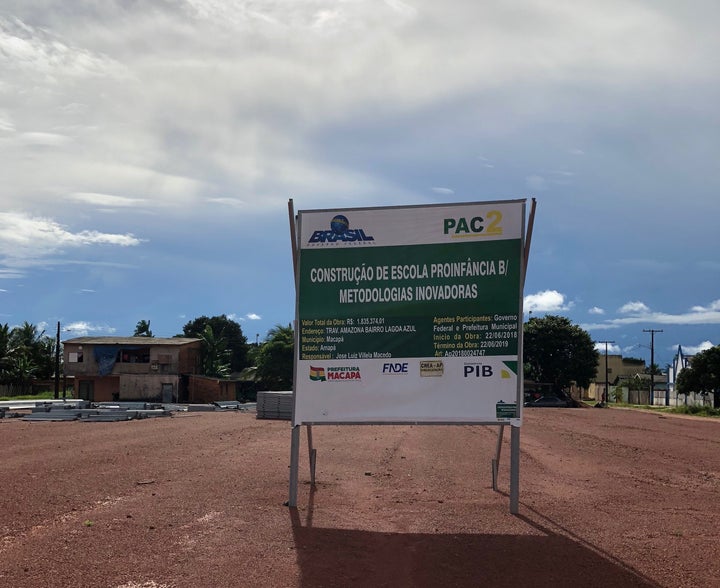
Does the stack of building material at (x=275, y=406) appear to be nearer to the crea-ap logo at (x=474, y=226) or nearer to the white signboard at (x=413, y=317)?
the white signboard at (x=413, y=317)

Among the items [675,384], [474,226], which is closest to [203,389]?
[675,384]

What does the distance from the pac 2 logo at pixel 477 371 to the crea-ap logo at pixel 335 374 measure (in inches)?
52.4

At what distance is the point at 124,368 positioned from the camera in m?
58.1

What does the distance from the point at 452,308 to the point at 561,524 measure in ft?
9.22

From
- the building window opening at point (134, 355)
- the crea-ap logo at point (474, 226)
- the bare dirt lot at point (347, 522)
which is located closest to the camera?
the bare dirt lot at point (347, 522)

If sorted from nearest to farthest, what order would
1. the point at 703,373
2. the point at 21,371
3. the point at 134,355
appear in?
the point at 703,373, the point at 134,355, the point at 21,371

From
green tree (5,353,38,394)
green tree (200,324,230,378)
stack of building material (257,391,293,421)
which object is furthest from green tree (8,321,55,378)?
stack of building material (257,391,293,421)

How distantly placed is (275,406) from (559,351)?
44613 mm

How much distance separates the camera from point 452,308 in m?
8.57

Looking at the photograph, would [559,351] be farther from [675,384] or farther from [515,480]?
[515,480]

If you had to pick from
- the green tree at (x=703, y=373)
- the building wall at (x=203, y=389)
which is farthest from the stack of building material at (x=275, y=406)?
the green tree at (x=703, y=373)

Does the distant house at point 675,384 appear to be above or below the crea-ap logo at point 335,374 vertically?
below

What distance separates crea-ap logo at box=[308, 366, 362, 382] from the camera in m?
8.62

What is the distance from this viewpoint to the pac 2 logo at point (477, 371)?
8445 millimetres
